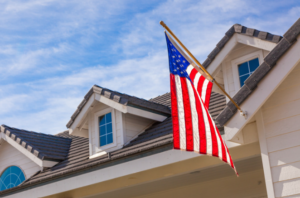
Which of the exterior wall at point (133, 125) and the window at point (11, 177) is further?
the window at point (11, 177)

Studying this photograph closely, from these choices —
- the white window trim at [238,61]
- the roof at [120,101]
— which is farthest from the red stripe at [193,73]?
the roof at [120,101]

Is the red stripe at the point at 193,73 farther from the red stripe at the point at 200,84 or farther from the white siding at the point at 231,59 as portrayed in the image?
the white siding at the point at 231,59

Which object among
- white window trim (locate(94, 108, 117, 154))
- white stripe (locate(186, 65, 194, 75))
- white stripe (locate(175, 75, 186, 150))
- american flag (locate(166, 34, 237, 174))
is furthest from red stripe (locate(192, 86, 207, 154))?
white window trim (locate(94, 108, 117, 154))

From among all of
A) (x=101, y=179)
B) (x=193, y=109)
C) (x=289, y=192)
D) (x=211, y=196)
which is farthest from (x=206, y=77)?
(x=211, y=196)

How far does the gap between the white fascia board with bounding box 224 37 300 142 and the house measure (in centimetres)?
1

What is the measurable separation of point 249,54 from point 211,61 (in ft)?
2.70

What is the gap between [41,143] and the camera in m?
11.7

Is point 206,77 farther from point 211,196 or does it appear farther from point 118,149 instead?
point 211,196

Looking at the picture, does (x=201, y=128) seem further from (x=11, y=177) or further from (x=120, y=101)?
(x=11, y=177)

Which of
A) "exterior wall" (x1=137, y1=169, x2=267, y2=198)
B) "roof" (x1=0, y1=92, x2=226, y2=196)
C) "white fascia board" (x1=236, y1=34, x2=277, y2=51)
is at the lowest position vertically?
"exterior wall" (x1=137, y1=169, x2=267, y2=198)

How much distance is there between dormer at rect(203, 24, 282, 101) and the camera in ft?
25.6

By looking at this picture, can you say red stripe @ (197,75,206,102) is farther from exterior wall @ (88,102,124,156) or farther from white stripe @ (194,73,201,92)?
exterior wall @ (88,102,124,156)

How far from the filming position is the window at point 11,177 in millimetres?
11438

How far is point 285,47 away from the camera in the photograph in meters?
5.77
